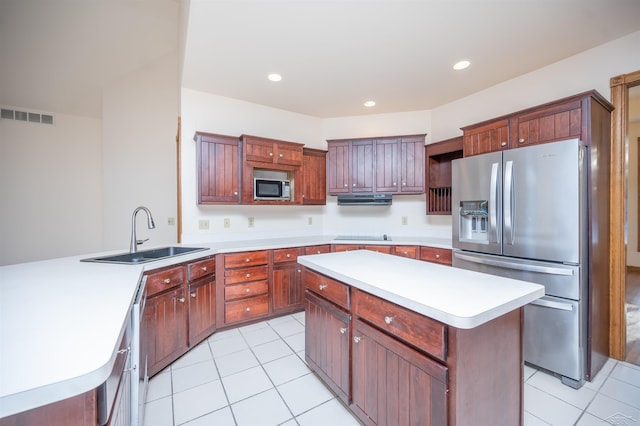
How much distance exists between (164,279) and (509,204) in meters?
2.79

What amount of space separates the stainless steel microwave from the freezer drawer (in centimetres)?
264

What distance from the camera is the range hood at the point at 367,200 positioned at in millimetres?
3711

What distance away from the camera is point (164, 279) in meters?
2.02

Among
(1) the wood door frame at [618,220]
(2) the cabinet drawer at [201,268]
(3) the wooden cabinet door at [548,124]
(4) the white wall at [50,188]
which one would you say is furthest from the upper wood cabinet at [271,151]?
(4) the white wall at [50,188]

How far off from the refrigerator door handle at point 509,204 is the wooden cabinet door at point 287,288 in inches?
83.2

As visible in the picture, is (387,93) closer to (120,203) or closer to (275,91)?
(275,91)

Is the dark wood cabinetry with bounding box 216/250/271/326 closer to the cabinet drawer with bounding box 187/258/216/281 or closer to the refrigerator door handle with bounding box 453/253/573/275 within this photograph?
the cabinet drawer with bounding box 187/258/216/281

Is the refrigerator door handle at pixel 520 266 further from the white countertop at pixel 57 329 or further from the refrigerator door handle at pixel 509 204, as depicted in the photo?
the white countertop at pixel 57 329

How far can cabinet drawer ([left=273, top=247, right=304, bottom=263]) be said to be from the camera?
3.02 m

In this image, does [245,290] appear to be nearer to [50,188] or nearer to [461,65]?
[461,65]

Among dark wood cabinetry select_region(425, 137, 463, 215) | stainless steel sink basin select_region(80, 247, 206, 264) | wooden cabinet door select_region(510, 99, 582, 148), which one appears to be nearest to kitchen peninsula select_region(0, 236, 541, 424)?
stainless steel sink basin select_region(80, 247, 206, 264)

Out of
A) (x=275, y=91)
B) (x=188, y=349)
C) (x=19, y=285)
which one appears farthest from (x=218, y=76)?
(x=188, y=349)

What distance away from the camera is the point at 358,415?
1.47 m

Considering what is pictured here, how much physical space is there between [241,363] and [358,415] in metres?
1.15
